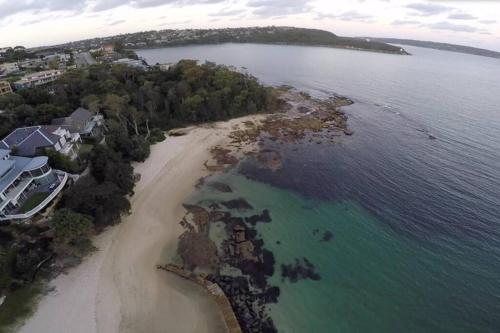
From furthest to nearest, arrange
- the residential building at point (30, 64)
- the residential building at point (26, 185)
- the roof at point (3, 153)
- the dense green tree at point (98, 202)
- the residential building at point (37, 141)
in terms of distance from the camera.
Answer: the residential building at point (30, 64) < the residential building at point (37, 141) < the roof at point (3, 153) < the residential building at point (26, 185) < the dense green tree at point (98, 202)

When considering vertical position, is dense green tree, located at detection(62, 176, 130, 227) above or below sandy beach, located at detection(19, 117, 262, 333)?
above

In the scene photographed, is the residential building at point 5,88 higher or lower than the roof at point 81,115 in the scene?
higher

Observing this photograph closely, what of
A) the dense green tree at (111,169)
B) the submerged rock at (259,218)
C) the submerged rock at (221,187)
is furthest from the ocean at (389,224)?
the dense green tree at (111,169)

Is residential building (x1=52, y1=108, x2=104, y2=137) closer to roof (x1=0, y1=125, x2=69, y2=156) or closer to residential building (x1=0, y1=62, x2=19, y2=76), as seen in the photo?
roof (x1=0, y1=125, x2=69, y2=156)

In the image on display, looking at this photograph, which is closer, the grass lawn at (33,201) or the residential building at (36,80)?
the grass lawn at (33,201)

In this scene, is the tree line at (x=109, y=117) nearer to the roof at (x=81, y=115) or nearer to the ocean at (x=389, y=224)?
→ the roof at (x=81, y=115)

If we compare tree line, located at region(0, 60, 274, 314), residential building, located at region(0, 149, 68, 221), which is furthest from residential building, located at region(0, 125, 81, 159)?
tree line, located at region(0, 60, 274, 314)
